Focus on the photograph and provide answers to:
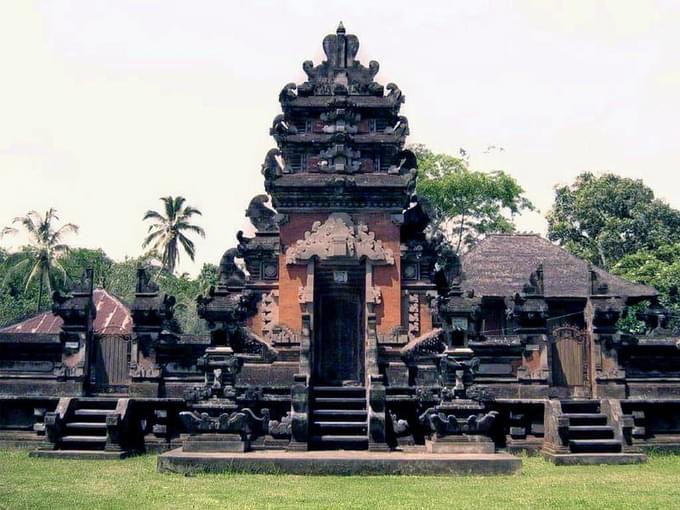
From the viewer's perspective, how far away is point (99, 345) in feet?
63.0

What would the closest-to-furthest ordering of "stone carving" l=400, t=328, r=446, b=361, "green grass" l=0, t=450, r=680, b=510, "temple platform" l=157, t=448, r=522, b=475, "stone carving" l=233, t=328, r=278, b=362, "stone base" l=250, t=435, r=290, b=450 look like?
"green grass" l=0, t=450, r=680, b=510
"temple platform" l=157, t=448, r=522, b=475
"stone base" l=250, t=435, r=290, b=450
"stone carving" l=400, t=328, r=446, b=361
"stone carving" l=233, t=328, r=278, b=362

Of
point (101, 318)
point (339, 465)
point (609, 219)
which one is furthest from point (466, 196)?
point (339, 465)

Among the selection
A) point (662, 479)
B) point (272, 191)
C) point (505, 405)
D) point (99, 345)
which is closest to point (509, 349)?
point (505, 405)

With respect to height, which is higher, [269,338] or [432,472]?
[269,338]

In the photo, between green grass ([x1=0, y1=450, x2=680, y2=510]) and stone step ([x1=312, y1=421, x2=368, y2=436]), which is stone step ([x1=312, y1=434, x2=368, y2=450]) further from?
green grass ([x1=0, y1=450, x2=680, y2=510])

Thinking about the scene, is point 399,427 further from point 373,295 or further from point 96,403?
point 96,403

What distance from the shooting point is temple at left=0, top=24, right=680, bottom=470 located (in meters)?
15.6

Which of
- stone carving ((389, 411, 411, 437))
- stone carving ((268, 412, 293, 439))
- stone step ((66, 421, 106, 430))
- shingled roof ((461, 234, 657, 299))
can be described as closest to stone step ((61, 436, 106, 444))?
stone step ((66, 421, 106, 430))

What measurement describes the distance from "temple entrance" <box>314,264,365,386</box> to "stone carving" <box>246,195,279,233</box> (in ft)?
6.19

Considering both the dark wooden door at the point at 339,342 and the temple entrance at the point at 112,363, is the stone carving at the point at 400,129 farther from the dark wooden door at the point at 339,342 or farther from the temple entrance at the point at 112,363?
the temple entrance at the point at 112,363

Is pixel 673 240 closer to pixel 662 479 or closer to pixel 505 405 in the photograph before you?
pixel 505 405

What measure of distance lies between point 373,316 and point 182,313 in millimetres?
45029

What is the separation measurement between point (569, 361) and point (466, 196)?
25199 millimetres

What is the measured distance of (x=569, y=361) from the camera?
64.7 ft
